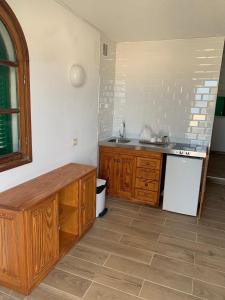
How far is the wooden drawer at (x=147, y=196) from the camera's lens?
3.19m

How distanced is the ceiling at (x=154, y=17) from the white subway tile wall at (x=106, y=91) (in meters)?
0.32

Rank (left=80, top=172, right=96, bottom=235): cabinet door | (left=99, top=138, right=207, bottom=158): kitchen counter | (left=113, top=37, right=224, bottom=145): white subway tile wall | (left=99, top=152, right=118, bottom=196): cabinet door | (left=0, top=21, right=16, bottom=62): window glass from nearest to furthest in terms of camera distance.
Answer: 1. (left=0, top=21, right=16, bottom=62): window glass
2. (left=80, top=172, right=96, bottom=235): cabinet door
3. (left=99, top=138, right=207, bottom=158): kitchen counter
4. (left=113, top=37, right=224, bottom=145): white subway tile wall
5. (left=99, top=152, right=118, bottom=196): cabinet door

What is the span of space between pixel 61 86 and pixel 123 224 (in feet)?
5.68

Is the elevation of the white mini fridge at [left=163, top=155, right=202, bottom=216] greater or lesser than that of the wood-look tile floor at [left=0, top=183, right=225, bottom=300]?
greater

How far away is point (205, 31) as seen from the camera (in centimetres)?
290

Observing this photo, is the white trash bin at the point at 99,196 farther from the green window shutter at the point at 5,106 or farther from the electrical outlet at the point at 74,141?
the green window shutter at the point at 5,106

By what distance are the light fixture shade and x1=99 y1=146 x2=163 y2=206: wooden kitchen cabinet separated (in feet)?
3.52

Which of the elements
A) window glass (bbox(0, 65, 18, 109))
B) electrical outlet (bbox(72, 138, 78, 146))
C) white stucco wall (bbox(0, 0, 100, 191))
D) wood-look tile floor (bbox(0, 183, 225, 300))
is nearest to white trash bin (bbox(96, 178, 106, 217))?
wood-look tile floor (bbox(0, 183, 225, 300))

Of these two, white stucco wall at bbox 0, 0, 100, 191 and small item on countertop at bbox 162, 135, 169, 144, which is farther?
small item on countertop at bbox 162, 135, 169, 144

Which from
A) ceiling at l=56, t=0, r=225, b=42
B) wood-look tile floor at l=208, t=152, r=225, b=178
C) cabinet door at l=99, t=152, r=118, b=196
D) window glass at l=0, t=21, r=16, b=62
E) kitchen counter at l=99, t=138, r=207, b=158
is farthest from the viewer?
wood-look tile floor at l=208, t=152, r=225, b=178

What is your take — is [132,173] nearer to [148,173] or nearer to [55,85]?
[148,173]

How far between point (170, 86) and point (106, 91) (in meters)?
0.97

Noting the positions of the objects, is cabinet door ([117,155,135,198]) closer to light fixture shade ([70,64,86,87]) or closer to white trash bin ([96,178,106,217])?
white trash bin ([96,178,106,217])

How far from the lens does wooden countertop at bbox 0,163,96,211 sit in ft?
5.34
